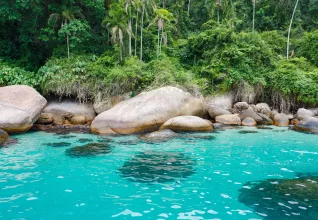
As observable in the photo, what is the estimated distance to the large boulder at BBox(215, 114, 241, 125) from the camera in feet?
47.6

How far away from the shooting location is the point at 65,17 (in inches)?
688

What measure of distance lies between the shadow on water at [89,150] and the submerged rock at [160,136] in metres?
1.71

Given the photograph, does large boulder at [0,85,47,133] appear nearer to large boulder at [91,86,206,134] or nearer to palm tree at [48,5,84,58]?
large boulder at [91,86,206,134]

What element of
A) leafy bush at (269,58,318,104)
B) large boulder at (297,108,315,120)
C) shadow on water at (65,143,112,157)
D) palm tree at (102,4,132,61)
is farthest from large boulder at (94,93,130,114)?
large boulder at (297,108,315,120)

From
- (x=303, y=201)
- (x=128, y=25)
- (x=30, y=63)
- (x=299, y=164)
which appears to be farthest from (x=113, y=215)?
(x=30, y=63)

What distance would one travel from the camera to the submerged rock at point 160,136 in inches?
428

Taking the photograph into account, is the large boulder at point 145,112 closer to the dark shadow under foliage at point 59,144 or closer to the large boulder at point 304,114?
the dark shadow under foliage at point 59,144

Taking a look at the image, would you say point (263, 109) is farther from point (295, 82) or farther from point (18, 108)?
point (18, 108)

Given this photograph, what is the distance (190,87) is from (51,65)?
8.46m

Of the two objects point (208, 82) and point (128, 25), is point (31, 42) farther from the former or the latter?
point (208, 82)

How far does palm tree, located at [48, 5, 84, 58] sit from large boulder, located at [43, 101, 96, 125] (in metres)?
3.74

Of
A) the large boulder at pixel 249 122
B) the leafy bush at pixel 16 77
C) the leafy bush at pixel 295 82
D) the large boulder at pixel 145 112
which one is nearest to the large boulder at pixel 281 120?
the large boulder at pixel 249 122

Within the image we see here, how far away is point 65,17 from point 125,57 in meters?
4.52

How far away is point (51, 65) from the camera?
16594 mm
